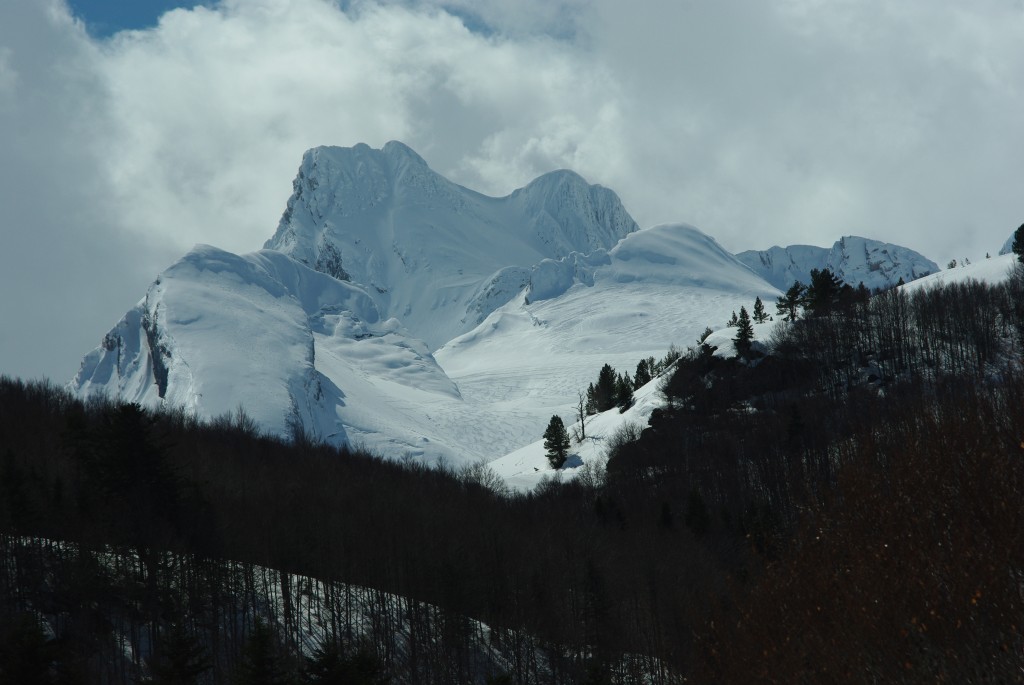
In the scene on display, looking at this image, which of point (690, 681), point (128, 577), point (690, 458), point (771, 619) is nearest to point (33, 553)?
point (128, 577)

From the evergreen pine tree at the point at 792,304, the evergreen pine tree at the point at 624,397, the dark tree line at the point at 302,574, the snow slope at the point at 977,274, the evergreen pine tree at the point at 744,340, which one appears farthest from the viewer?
the evergreen pine tree at the point at 624,397

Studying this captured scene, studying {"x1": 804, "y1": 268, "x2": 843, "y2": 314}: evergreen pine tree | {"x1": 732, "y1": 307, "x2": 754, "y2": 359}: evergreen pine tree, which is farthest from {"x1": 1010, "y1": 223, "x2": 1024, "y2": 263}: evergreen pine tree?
{"x1": 732, "y1": 307, "x2": 754, "y2": 359}: evergreen pine tree

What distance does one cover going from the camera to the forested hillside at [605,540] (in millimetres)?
18656

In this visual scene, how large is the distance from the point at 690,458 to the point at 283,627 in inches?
2315

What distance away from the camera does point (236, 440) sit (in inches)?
4031

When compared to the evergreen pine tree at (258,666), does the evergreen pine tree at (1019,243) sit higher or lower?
higher

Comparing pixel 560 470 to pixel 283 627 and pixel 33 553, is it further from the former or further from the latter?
pixel 33 553

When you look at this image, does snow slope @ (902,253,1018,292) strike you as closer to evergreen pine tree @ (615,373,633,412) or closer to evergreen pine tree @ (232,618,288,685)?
evergreen pine tree @ (615,373,633,412)

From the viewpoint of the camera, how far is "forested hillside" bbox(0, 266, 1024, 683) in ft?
61.2

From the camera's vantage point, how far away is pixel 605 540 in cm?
7650

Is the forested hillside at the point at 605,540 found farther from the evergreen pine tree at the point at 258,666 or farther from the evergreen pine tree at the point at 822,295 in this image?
the evergreen pine tree at the point at 822,295

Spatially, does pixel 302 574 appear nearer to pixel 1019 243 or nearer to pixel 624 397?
pixel 624 397

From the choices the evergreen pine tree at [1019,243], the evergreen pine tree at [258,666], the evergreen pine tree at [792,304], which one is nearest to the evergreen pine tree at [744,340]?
the evergreen pine tree at [792,304]

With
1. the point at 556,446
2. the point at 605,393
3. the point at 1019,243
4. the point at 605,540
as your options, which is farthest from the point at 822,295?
the point at 605,540
